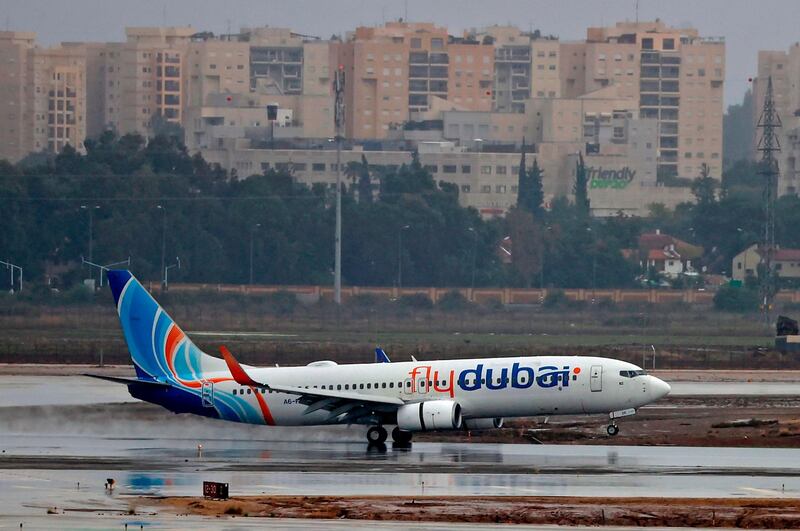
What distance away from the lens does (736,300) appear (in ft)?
596

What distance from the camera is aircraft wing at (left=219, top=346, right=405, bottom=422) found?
59.3 m

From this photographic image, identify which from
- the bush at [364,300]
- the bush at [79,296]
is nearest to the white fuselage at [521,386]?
the bush at [79,296]

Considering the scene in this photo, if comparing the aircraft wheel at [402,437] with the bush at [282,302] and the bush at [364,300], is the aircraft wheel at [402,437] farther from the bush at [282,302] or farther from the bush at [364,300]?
the bush at [364,300]

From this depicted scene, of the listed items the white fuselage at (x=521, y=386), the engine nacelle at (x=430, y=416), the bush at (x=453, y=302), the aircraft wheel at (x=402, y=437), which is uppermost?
the white fuselage at (x=521, y=386)

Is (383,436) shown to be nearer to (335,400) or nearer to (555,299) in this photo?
(335,400)

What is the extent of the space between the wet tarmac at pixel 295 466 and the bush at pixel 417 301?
4501 inches

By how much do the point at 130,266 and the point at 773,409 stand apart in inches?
4814

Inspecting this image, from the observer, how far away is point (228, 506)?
4269 centimetres

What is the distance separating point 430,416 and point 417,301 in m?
128

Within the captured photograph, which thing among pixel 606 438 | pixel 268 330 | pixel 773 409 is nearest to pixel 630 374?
pixel 606 438

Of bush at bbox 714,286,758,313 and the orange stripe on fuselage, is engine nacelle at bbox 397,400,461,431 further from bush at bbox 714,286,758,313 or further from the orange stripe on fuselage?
bush at bbox 714,286,758,313

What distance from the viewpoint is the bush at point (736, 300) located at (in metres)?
180

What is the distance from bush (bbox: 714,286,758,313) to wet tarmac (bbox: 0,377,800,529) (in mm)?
119033

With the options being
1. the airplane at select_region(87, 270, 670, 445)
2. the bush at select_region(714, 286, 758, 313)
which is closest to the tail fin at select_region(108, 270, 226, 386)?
the airplane at select_region(87, 270, 670, 445)
